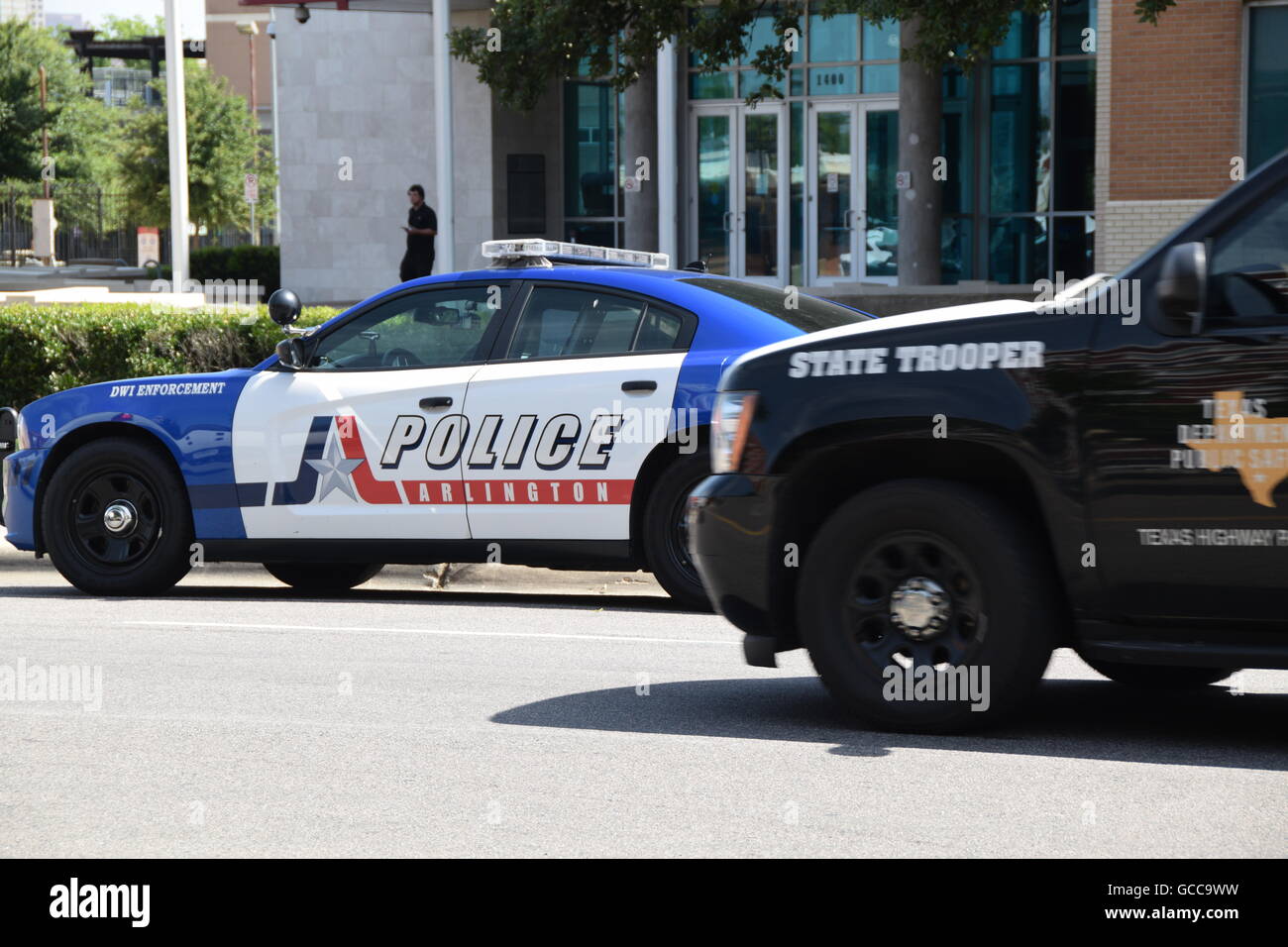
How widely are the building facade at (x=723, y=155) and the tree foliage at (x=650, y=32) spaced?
6313 mm

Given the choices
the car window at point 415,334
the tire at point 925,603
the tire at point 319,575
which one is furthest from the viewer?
the tire at point 319,575

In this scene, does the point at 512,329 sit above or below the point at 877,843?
above

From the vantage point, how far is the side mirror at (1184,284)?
194 inches

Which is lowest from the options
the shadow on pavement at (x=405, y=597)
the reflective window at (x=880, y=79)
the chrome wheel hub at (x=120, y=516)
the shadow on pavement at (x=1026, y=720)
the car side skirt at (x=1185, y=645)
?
the shadow on pavement at (x=405, y=597)

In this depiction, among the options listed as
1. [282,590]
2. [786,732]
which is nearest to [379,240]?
[282,590]

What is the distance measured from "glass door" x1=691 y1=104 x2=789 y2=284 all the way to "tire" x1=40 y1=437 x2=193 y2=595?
69.5ft

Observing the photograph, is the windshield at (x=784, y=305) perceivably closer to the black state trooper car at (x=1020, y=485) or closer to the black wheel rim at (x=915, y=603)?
the black state trooper car at (x=1020, y=485)

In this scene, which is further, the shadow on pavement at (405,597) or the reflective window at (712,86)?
the reflective window at (712,86)

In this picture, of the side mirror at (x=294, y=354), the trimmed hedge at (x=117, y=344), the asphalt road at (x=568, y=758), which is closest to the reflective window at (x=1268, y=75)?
the trimmed hedge at (x=117, y=344)

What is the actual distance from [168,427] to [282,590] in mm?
1437

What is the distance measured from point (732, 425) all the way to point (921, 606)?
2.86 ft
